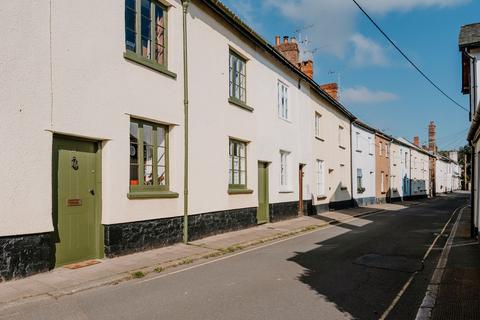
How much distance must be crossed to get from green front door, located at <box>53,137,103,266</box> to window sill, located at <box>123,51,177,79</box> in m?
2.06

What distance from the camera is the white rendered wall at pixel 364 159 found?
96.5 feet

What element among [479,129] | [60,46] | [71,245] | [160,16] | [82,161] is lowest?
[71,245]

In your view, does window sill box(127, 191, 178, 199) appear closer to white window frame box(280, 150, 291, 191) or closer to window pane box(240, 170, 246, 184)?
window pane box(240, 170, 246, 184)

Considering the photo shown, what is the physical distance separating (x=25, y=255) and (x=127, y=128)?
3353mm

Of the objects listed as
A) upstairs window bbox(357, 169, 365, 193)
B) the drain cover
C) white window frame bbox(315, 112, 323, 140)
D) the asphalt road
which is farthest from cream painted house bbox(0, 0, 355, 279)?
upstairs window bbox(357, 169, 365, 193)

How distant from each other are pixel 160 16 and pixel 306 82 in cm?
1128

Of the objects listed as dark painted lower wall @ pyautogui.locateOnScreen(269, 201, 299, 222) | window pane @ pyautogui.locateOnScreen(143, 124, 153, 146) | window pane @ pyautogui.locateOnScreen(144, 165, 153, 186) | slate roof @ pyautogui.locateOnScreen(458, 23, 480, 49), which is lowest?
dark painted lower wall @ pyautogui.locateOnScreen(269, 201, 299, 222)

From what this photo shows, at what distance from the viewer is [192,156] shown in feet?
37.0

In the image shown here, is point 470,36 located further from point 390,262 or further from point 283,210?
point 390,262

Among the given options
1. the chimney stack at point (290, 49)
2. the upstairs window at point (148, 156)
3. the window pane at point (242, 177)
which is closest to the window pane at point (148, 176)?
the upstairs window at point (148, 156)

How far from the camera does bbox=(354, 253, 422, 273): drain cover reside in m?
8.45

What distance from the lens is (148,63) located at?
9.70m

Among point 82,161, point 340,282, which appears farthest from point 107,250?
point 340,282

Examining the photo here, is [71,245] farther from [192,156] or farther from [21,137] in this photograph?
[192,156]
